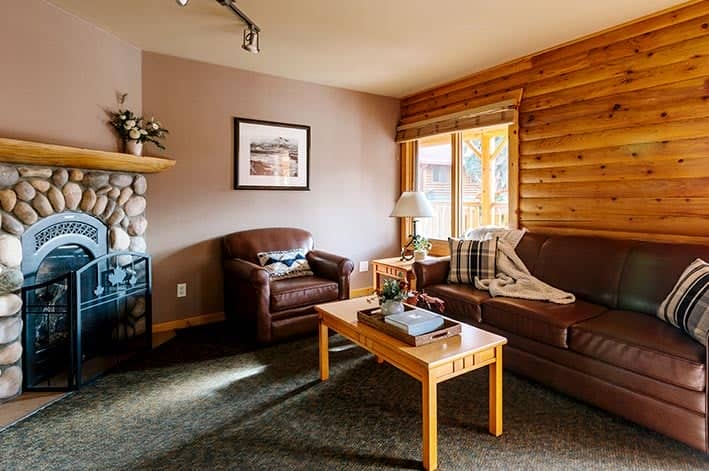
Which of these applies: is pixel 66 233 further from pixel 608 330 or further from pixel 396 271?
pixel 608 330

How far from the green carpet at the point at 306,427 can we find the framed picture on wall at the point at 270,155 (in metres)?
1.94

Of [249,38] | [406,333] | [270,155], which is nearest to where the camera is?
[406,333]

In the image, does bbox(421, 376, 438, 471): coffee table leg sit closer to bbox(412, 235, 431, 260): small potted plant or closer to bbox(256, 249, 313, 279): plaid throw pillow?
bbox(256, 249, 313, 279): plaid throw pillow

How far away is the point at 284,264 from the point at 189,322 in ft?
3.47

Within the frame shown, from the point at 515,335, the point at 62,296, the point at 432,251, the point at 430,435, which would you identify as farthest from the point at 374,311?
the point at 432,251

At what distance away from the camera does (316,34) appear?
9.86ft

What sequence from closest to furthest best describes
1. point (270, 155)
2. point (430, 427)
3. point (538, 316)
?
1. point (430, 427)
2. point (538, 316)
3. point (270, 155)

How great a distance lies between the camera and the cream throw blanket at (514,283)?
8.80 feet

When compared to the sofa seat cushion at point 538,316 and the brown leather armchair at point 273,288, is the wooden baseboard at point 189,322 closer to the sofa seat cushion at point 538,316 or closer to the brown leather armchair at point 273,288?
the brown leather armchair at point 273,288

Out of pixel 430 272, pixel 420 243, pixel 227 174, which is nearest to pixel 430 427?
pixel 430 272

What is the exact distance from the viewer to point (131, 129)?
10.2 ft

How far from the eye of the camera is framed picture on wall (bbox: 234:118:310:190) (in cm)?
384

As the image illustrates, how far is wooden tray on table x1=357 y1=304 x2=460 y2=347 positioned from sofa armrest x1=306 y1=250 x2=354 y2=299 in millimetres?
1171

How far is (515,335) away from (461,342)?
812 millimetres
